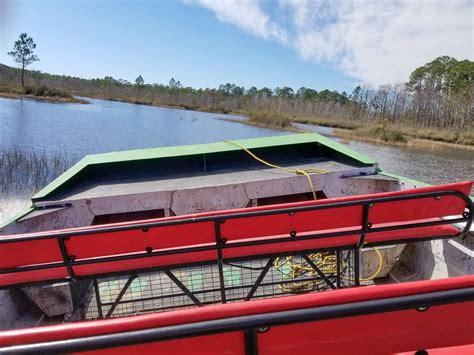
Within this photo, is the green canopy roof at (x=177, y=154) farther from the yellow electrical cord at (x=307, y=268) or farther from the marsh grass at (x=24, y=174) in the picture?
the marsh grass at (x=24, y=174)

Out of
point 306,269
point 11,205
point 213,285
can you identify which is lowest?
point 11,205

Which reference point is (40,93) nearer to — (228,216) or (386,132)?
(386,132)

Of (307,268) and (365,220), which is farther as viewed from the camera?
(307,268)

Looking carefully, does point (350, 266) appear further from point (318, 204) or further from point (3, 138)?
point (3, 138)

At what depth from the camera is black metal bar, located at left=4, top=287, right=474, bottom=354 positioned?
3.61 feet

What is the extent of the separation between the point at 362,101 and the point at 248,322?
91.0 metres

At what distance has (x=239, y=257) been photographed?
112 inches

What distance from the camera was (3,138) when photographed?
880 inches

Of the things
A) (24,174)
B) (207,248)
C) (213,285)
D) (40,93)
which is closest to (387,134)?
(24,174)

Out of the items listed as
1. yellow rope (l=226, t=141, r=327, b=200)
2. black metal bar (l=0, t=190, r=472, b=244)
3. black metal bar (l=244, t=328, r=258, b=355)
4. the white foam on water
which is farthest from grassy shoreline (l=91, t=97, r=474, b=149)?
black metal bar (l=244, t=328, r=258, b=355)

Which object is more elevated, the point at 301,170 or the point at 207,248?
the point at 301,170

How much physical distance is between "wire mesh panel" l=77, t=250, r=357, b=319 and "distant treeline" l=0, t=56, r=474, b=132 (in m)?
52.1

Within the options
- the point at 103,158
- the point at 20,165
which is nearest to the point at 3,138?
the point at 20,165

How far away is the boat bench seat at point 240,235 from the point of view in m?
2.45
